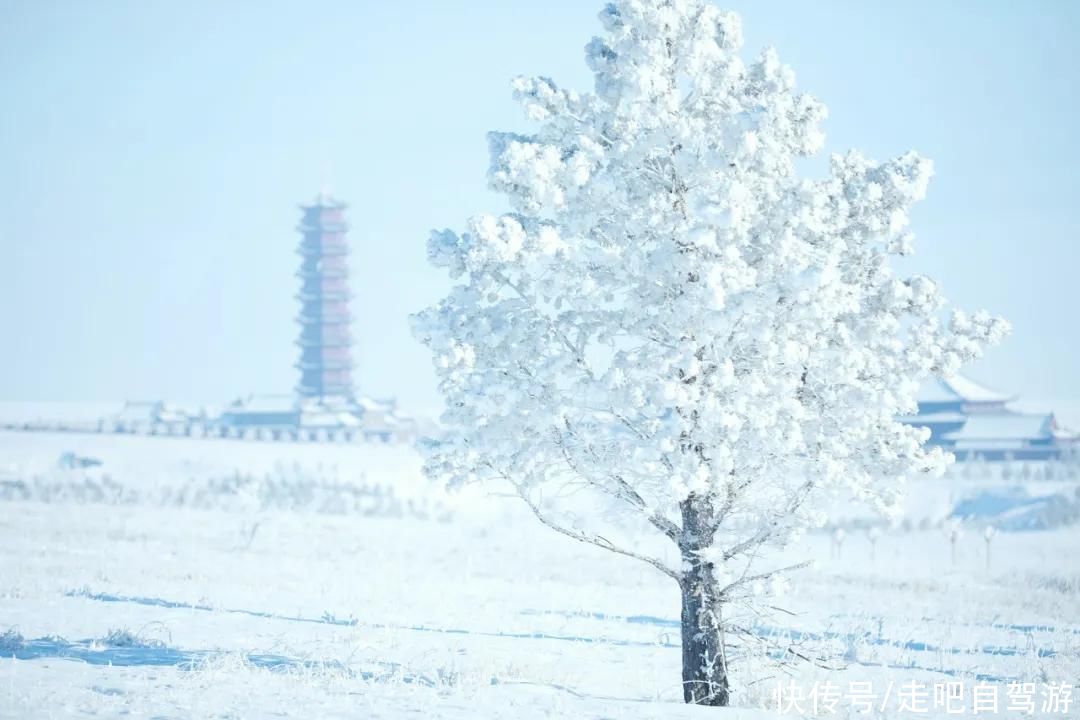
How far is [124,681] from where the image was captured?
31.9 feet

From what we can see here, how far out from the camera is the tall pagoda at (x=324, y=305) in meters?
102

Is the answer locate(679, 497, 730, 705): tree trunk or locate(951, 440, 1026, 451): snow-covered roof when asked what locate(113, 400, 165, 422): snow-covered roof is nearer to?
locate(951, 440, 1026, 451): snow-covered roof

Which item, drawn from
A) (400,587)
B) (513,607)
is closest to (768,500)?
(513,607)

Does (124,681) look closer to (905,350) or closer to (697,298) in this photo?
(697,298)

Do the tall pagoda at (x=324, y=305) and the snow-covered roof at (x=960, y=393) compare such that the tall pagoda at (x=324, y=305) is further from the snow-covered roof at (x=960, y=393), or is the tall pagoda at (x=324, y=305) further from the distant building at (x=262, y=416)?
the snow-covered roof at (x=960, y=393)

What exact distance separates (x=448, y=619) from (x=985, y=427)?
2056 inches

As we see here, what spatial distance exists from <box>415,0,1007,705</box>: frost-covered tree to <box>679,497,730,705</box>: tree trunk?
2 cm

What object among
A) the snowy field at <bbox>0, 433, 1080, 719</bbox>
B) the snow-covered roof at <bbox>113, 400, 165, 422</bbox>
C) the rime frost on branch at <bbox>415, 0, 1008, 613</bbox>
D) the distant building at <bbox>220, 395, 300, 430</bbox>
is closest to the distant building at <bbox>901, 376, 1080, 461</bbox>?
the snowy field at <bbox>0, 433, 1080, 719</bbox>

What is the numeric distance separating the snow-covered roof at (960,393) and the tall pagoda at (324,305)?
5173 cm

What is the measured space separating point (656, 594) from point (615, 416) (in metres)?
14.5

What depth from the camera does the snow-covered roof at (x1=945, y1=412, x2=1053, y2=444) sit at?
204 feet

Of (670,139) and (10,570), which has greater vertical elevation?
(670,139)

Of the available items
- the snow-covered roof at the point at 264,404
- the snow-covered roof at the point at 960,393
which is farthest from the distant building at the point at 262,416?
the snow-covered roof at the point at 960,393

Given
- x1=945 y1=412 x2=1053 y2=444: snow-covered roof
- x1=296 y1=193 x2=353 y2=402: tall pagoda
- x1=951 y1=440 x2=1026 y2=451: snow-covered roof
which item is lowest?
x1=951 y1=440 x2=1026 y2=451: snow-covered roof
